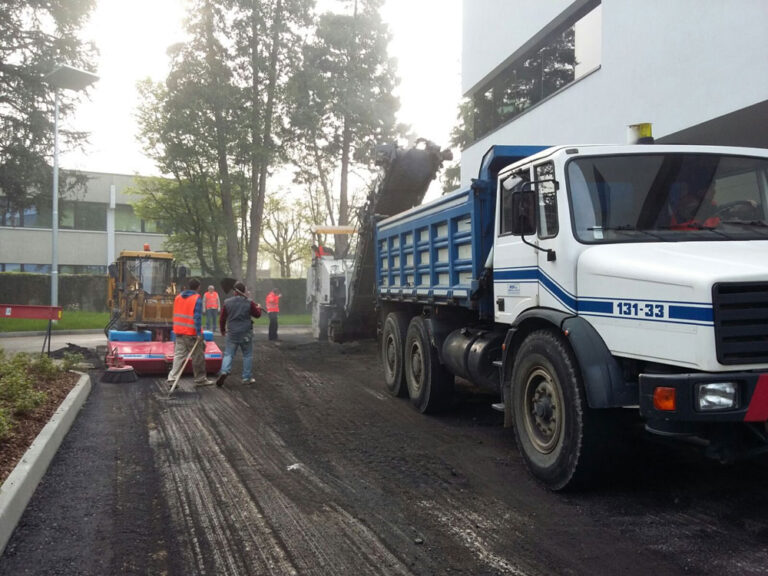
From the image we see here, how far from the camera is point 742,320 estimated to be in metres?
3.95

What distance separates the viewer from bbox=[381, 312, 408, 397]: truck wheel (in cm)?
930

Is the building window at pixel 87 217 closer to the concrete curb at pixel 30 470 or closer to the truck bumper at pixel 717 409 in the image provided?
the concrete curb at pixel 30 470

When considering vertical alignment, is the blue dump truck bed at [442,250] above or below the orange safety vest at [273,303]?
above

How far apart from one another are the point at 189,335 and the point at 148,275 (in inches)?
207

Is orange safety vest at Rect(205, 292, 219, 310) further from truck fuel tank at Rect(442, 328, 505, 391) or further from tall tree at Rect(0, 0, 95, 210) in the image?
truck fuel tank at Rect(442, 328, 505, 391)

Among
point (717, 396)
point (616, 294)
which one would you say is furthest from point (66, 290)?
point (717, 396)

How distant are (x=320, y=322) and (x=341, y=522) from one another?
13.8 m

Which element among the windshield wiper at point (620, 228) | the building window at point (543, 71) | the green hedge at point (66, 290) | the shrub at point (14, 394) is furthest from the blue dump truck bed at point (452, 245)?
the green hedge at point (66, 290)

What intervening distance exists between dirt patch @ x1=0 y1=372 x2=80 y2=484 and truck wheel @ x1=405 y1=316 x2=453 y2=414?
424 cm

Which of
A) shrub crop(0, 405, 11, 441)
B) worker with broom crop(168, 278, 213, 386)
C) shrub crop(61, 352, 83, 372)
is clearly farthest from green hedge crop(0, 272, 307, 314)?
shrub crop(0, 405, 11, 441)

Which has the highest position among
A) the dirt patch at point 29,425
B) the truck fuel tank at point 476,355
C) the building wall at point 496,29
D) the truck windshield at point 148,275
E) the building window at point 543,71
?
the building wall at point 496,29

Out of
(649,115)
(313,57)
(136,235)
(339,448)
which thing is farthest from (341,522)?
(136,235)

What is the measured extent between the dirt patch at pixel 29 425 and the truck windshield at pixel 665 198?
477cm

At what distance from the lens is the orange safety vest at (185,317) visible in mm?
10492
